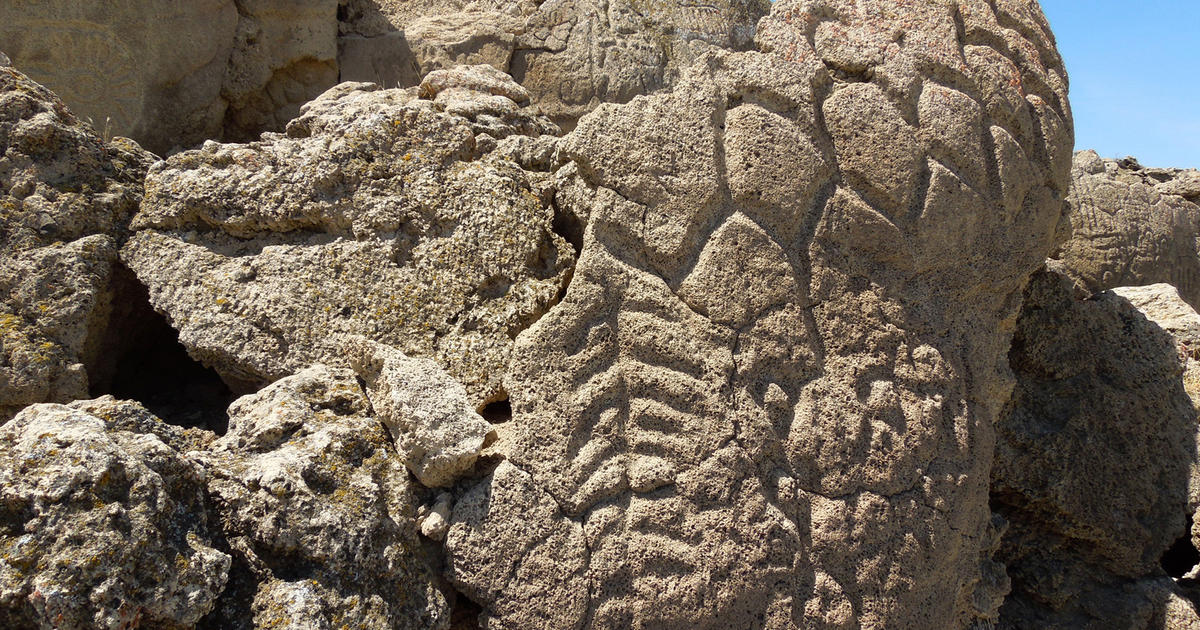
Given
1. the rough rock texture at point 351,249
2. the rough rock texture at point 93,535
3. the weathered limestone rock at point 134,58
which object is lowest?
the rough rock texture at point 93,535

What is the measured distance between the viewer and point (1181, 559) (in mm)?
4078

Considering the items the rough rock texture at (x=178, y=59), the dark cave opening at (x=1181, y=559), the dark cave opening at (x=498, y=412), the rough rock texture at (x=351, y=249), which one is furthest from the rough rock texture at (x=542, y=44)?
the dark cave opening at (x=1181, y=559)

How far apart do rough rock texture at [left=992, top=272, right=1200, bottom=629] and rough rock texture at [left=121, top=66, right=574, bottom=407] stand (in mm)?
2123

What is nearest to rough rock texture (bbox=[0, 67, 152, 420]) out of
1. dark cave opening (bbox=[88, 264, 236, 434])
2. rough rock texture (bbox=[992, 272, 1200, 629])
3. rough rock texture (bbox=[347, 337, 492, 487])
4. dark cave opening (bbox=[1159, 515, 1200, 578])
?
dark cave opening (bbox=[88, 264, 236, 434])

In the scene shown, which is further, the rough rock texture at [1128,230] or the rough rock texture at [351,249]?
the rough rock texture at [1128,230]

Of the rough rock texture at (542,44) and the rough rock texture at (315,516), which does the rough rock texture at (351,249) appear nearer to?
the rough rock texture at (315,516)

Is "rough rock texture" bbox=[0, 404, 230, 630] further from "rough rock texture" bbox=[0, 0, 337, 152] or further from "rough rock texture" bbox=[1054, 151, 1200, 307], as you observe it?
"rough rock texture" bbox=[1054, 151, 1200, 307]

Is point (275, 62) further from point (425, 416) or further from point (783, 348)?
point (783, 348)

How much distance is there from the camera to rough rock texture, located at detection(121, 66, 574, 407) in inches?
114

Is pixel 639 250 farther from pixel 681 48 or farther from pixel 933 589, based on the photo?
pixel 681 48

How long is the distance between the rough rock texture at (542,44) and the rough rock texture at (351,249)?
2366 mm

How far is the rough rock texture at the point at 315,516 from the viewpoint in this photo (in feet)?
7.61

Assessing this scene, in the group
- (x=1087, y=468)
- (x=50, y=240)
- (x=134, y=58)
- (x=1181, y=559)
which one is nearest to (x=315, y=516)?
(x=50, y=240)

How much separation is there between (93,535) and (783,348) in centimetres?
194
